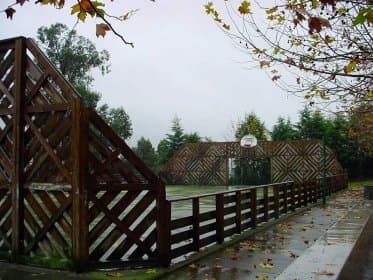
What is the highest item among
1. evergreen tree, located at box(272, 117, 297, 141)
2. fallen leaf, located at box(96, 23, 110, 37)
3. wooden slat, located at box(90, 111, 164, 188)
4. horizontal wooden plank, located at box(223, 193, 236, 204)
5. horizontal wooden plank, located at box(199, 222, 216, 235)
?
evergreen tree, located at box(272, 117, 297, 141)

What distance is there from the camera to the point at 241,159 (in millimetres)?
34250

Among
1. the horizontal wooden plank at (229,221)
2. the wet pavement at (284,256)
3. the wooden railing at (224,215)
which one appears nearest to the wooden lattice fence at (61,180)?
the wooden railing at (224,215)

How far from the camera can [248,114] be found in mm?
51281

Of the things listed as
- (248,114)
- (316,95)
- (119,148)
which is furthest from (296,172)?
(119,148)

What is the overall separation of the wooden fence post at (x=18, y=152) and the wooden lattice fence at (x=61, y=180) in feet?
0.05

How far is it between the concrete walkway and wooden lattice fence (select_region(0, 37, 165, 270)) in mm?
338

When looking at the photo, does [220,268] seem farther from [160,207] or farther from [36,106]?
[36,106]

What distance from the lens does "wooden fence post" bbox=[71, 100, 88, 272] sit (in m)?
6.10

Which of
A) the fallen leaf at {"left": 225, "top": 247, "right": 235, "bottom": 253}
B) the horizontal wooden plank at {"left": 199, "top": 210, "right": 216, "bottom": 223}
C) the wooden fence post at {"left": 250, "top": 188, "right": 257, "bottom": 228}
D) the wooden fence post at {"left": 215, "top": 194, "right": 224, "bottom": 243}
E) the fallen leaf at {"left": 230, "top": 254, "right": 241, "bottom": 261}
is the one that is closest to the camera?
the fallen leaf at {"left": 230, "top": 254, "right": 241, "bottom": 261}

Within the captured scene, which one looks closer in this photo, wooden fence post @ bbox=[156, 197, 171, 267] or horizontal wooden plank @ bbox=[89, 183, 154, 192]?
horizontal wooden plank @ bbox=[89, 183, 154, 192]

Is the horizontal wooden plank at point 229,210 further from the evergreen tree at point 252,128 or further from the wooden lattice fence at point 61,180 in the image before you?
the evergreen tree at point 252,128

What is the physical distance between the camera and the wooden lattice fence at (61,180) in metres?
6.23

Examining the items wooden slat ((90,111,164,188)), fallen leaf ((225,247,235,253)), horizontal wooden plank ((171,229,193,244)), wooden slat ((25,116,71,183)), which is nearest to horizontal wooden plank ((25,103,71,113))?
wooden slat ((25,116,71,183))

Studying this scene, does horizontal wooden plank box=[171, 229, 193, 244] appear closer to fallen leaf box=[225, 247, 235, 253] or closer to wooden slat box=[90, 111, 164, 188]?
fallen leaf box=[225, 247, 235, 253]
